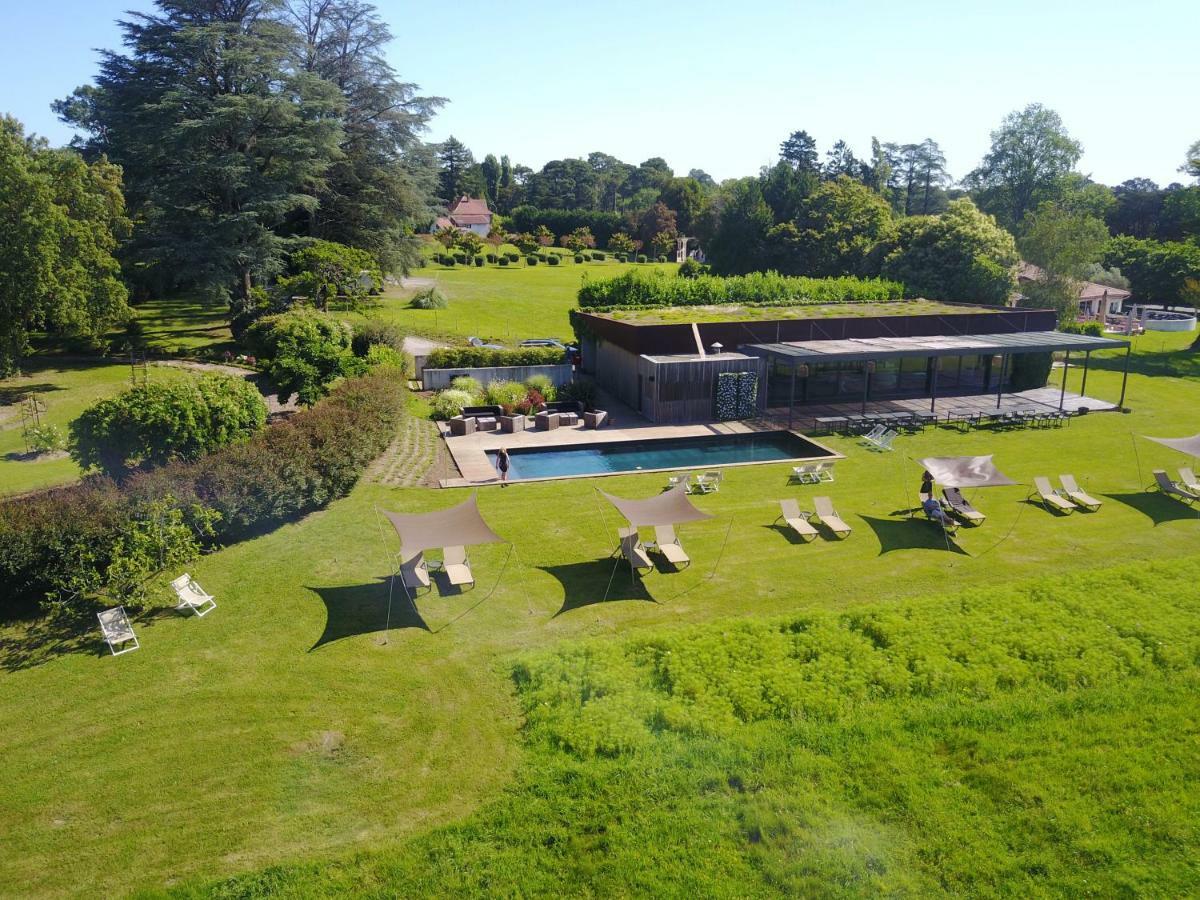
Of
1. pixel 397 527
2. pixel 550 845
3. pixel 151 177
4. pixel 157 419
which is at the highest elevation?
pixel 151 177

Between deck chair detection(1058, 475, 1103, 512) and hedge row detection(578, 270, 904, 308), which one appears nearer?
deck chair detection(1058, 475, 1103, 512)

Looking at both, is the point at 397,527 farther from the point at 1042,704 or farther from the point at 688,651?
the point at 1042,704

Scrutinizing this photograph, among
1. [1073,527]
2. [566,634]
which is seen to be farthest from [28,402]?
[1073,527]

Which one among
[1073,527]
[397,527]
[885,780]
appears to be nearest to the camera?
[885,780]

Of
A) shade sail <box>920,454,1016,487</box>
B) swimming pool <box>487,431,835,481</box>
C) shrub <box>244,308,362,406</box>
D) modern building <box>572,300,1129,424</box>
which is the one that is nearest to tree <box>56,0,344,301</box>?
shrub <box>244,308,362,406</box>

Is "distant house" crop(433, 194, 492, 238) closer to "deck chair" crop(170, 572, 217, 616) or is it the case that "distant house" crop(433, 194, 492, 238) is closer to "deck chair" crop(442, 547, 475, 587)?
"deck chair" crop(442, 547, 475, 587)

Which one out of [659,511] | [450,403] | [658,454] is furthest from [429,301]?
[659,511]
